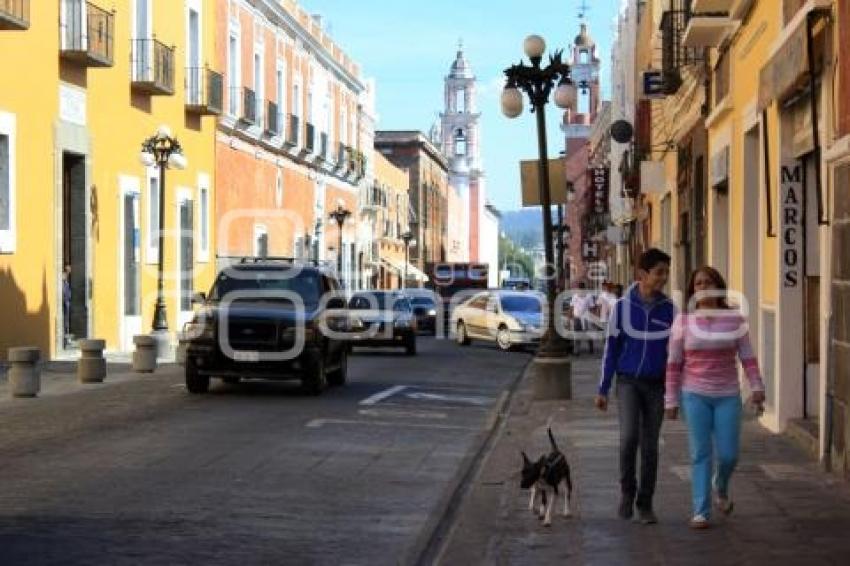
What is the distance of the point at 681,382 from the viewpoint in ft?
30.9

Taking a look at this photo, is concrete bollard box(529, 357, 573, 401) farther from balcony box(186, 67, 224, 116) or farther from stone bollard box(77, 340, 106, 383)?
balcony box(186, 67, 224, 116)

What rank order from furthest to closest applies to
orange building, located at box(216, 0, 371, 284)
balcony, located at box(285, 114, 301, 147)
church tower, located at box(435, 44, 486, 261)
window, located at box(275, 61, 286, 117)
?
church tower, located at box(435, 44, 486, 261)
balcony, located at box(285, 114, 301, 147)
window, located at box(275, 61, 286, 117)
orange building, located at box(216, 0, 371, 284)

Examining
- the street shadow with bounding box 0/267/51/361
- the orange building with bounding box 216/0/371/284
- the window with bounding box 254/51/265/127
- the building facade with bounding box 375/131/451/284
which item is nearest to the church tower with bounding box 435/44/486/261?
the building facade with bounding box 375/131/451/284

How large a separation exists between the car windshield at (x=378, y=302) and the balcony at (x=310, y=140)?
1689 centimetres

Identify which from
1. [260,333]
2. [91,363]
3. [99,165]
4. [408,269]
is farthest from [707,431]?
[408,269]

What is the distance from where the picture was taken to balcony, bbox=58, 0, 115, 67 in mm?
27766

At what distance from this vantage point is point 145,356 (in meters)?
24.8

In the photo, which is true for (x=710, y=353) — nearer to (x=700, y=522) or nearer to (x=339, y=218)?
(x=700, y=522)

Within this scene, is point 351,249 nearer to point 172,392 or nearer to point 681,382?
point 172,392

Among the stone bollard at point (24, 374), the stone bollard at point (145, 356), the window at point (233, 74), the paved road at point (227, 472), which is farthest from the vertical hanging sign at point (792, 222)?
the window at point (233, 74)

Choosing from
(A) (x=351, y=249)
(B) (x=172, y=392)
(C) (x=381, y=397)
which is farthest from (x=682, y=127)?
(A) (x=351, y=249)

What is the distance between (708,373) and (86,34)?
70.0 feet

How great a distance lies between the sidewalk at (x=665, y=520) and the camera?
8.48 m

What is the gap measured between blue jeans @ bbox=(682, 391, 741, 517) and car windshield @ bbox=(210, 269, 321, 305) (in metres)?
11.9
